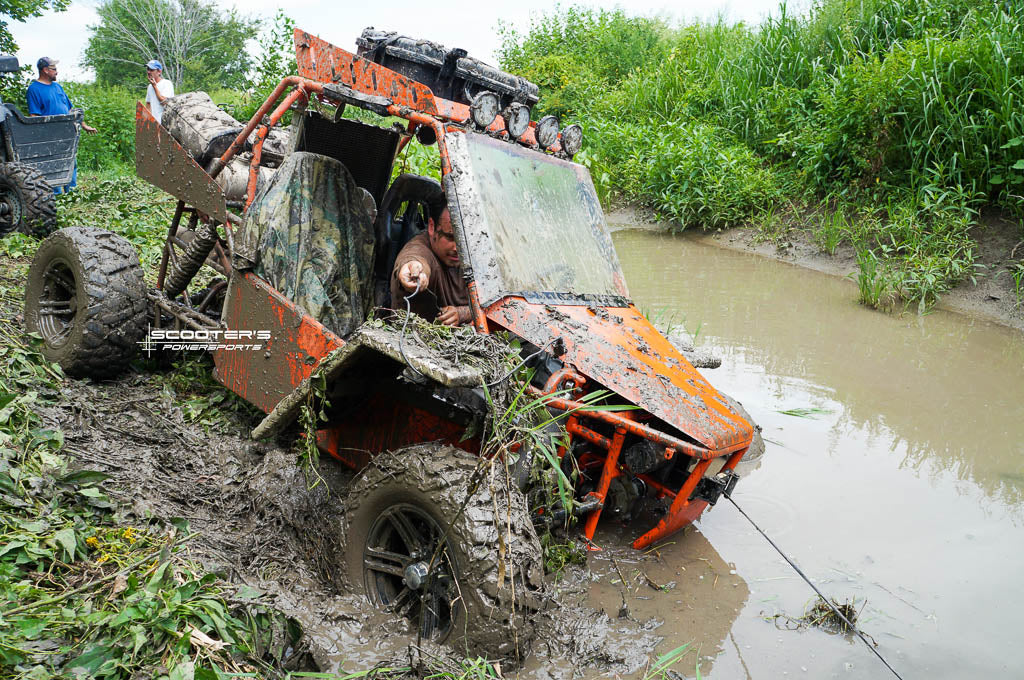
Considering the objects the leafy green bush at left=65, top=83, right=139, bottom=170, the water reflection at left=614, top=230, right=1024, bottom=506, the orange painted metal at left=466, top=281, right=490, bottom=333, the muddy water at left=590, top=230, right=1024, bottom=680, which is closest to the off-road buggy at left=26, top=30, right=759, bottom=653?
the orange painted metal at left=466, top=281, right=490, bottom=333

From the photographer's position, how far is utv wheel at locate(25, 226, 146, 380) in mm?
4059

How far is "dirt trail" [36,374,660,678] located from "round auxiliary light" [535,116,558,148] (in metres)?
1.95

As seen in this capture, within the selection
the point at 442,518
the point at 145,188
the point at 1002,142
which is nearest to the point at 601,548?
the point at 442,518

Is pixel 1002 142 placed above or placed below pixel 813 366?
above

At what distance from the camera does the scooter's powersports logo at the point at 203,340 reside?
3512 mm

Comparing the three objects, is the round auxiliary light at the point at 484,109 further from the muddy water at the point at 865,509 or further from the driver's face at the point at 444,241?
the muddy water at the point at 865,509

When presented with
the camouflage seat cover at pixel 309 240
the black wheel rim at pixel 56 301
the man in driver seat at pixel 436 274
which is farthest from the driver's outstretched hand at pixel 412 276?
the black wheel rim at pixel 56 301

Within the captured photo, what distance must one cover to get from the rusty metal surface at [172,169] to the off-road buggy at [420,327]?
0.02m

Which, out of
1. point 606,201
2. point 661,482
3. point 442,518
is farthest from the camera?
point 606,201

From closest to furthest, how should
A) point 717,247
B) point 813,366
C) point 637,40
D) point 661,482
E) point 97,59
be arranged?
point 661,482 < point 813,366 < point 717,247 < point 637,40 < point 97,59

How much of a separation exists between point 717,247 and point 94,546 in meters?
9.24

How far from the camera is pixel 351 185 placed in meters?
3.78

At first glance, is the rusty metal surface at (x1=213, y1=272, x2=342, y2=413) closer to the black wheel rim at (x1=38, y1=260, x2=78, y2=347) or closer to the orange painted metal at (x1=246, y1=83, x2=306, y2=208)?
the orange painted metal at (x1=246, y1=83, x2=306, y2=208)

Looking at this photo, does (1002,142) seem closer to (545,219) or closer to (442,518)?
(545,219)
